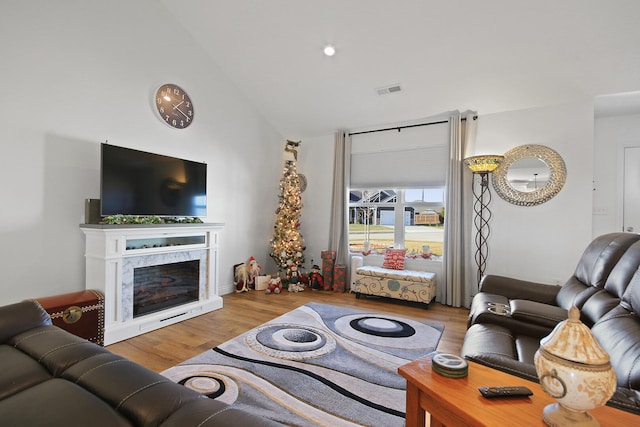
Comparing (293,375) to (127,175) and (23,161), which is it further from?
(23,161)

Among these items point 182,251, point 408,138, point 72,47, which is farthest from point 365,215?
point 72,47

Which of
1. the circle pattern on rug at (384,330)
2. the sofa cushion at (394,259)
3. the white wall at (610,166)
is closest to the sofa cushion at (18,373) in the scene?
the circle pattern on rug at (384,330)

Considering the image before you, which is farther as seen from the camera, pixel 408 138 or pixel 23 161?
pixel 408 138

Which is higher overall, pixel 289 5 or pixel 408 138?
pixel 289 5

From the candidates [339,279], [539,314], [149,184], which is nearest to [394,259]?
[339,279]

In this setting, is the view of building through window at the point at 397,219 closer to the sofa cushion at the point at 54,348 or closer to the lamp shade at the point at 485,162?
the lamp shade at the point at 485,162

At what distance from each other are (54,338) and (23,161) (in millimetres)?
1994

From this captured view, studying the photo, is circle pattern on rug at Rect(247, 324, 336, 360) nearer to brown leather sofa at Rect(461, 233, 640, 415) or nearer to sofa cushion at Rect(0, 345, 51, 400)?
brown leather sofa at Rect(461, 233, 640, 415)

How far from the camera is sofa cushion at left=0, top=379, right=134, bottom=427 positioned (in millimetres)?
914

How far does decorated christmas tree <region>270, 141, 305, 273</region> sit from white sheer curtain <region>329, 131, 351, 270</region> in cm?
60

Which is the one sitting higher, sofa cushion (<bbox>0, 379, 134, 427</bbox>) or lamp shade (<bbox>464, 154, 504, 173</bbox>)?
lamp shade (<bbox>464, 154, 504, 173</bbox>)

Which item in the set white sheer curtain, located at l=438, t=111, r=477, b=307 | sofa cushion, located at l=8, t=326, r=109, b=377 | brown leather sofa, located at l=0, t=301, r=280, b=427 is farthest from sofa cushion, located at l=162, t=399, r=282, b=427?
white sheer curtain, located at l=438, t=111, r=477, b=307

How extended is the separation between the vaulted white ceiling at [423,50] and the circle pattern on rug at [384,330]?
9.46 feet

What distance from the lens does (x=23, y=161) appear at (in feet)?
8.51
